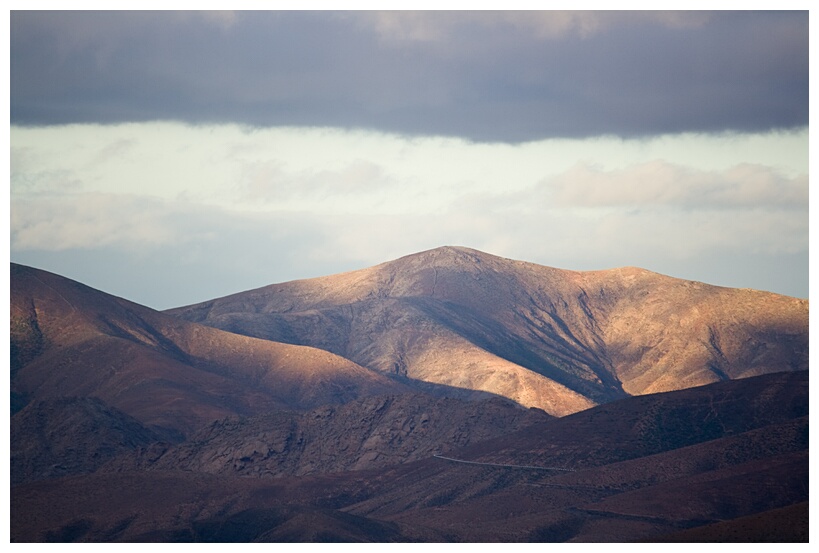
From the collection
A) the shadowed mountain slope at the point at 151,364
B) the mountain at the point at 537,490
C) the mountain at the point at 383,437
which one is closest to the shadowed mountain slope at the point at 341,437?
the mountain at the point at 383,437

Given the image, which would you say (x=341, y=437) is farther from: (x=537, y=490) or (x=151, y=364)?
(x=151, y=364)

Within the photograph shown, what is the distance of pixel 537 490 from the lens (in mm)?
81812

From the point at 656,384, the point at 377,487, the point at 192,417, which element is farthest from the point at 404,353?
the point at 377,487

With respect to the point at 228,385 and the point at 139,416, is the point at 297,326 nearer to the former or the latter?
the point at 228,385

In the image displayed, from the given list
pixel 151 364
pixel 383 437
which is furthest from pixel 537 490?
pixel 151 364

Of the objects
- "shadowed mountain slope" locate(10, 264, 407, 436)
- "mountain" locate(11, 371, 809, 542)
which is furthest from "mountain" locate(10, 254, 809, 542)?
"shadowed mountain slope" locate(10, 264, 407, 436)

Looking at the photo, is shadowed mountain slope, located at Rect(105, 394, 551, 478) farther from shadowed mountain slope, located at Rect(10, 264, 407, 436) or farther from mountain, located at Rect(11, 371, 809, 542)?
shadowed mountain slope, located at Rect(10, 264, 407, 436)

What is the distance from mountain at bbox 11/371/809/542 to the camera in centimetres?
7306

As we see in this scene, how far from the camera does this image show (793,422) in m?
85.7

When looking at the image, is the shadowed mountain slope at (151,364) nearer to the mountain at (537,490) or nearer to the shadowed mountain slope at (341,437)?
the shadowed mountain slope at (341,437)

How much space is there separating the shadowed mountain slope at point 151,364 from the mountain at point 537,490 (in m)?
40.4

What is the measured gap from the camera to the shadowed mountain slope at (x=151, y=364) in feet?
455

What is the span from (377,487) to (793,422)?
28812 millimetres
